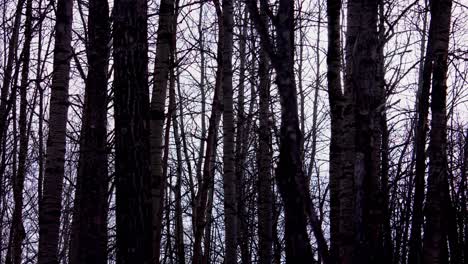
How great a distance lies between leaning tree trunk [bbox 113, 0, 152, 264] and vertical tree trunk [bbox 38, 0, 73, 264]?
1805 mm

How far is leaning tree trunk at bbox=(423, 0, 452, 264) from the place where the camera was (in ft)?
21.8

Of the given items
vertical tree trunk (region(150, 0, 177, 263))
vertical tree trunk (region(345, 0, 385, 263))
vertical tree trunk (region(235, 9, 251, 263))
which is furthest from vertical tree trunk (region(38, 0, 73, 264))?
vertical tree trunk (region(235, 9, 251, 263))

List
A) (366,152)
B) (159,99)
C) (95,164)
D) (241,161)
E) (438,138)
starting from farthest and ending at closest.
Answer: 1. (241,161)
2. (95,164)
3. (159,99)
4. (438,138)
5. (366,152)

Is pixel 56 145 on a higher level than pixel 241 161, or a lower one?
lower

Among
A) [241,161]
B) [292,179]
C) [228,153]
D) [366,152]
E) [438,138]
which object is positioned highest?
[241,161]

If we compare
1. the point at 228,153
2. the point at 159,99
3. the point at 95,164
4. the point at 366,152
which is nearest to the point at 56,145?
the point at 95,164

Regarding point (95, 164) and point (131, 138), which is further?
point (95, 164)

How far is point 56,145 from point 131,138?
7.10 feet

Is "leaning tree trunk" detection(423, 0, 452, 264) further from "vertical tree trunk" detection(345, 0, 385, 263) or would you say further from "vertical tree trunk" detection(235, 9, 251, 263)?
"vertical tree trunk" detection(235, 9, 251, 263)

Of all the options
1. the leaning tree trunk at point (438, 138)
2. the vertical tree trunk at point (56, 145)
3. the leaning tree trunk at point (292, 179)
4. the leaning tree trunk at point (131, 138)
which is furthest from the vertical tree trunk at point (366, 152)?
the vertical tree trunk at point (56, 145)

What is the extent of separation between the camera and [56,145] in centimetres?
727

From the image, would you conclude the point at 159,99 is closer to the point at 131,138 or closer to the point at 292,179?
the point at 131,138

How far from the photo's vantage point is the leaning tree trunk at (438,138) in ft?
21.8

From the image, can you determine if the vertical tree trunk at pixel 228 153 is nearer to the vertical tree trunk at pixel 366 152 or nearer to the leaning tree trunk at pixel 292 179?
the leaning tree trunk at pixel 292 179
